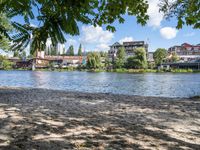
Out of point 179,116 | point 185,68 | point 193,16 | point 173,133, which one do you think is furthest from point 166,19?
point 185,68

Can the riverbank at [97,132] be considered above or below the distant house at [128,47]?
below

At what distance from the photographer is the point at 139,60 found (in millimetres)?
116688

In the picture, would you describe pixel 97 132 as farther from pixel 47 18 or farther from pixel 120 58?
pixel 120 58

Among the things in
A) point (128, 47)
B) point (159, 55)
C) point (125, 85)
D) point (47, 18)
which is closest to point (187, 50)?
point (128, 47)

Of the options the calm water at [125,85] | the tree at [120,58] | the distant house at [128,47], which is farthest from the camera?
the distant house at [128,47]

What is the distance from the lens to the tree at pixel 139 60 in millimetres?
114125

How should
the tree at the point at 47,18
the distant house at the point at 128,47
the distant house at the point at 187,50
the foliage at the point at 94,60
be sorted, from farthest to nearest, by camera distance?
the distant house at the point at 187,50, the distant house at the point at 128,47, the foliage at the point at 94,60, the tree at the point at 47,18

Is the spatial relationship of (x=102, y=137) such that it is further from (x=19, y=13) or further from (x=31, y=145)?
(x=19, y=13)

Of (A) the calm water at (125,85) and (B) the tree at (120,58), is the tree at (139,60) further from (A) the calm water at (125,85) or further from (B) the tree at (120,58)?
(A) the calm water at (125,85)

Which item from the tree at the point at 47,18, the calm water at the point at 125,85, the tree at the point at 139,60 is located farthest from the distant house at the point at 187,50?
the tree at the point at 47,18

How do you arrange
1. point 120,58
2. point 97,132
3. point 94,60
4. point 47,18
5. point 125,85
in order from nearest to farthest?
point 47,18
point 97,132
point 125,85
point 120,58
point 94,60

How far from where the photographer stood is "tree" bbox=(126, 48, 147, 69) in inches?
4493

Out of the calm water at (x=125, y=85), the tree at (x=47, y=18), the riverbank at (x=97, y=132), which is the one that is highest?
the tree at (x=47, y=18)

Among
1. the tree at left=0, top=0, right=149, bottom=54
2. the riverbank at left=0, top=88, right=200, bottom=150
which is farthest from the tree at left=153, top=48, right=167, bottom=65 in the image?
the tree at left=0, top=0, right=149, bottom=54
